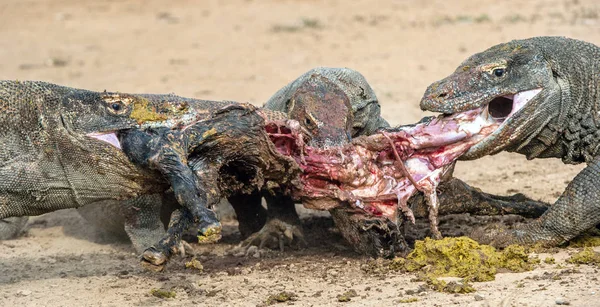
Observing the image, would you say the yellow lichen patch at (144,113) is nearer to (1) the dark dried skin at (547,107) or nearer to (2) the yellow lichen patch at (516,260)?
(1) the dark dried skin at (547,107)

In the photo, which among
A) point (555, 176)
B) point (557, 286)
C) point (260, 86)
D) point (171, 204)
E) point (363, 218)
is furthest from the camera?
point (260, 86)

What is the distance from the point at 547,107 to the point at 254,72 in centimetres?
750

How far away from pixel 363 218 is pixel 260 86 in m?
6.79

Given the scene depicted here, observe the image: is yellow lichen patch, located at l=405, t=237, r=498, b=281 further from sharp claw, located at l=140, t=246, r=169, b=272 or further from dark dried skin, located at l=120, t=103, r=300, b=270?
sharp claw, located at l=140, t=246, r=169, b=272

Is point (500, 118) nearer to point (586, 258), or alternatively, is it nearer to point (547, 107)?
point (547, 107)

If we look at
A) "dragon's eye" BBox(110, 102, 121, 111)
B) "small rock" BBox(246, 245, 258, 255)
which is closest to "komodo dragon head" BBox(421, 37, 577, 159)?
"small rock" BBox(246, 245, 258, 255)

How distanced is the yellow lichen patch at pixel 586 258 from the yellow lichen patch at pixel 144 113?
9.27ft

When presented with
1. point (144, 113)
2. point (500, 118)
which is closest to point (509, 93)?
point (500, 118)

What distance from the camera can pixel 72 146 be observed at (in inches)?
249

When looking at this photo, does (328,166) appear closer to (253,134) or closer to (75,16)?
(253,134)

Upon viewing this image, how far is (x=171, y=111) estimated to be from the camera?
6344 mm

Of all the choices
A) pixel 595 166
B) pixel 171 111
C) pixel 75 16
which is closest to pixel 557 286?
pixel 595 166

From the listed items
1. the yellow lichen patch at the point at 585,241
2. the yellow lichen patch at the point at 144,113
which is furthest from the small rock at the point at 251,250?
the yellow lichen patch at the point at 585,241

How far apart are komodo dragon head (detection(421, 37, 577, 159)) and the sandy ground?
0.91 metres
